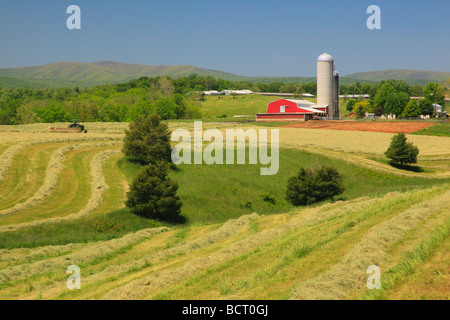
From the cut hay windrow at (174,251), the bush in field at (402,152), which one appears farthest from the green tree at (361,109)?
the cut hay windrow at (174,251)

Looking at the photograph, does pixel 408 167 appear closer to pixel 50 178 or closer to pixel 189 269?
pixel 50 178

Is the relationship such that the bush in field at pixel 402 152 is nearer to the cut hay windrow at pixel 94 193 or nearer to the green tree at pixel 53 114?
the cut hay windrow at pixel 94 193

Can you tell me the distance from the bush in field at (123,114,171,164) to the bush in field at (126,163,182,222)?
624 inches

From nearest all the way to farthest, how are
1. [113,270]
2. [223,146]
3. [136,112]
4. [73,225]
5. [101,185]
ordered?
[113,270] < [73,225] < [101,185] < [223,146] < [136,112]

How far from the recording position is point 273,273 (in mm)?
15508

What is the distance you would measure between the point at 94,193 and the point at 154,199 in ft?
25.9

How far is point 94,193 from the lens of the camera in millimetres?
43906

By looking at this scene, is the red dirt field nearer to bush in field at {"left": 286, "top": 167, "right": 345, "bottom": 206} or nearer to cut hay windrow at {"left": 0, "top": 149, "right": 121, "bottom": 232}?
bush in field at {"left": 286, "top": 167, "right": 345, "bottom": 206}

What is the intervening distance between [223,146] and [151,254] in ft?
159

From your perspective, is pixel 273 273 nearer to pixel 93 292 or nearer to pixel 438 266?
pixel 438 266

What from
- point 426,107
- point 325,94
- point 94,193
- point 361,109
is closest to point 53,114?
point 325,94

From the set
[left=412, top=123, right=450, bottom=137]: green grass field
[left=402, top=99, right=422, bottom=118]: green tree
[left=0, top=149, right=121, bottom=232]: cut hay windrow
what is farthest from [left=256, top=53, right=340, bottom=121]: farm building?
[left=0, top=149, right=121, bottom=232]: cut hay windrow

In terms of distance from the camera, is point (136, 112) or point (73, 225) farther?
point (136, 112)
